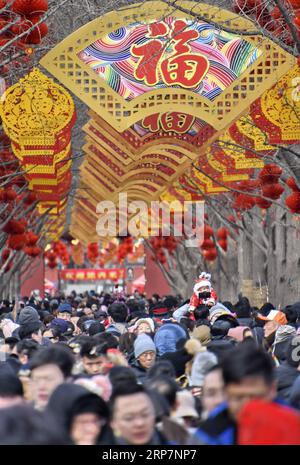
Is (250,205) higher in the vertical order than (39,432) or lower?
higher

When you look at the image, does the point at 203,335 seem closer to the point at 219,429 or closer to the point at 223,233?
the point at 219,429

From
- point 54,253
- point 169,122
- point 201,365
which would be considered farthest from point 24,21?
point 54,253

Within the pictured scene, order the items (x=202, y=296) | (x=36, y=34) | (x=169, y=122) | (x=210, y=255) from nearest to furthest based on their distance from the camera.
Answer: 1. (x=36, y=34)
2. (x=202, y=296)
3. (x=169, y=122)
4. (x=210, y=255)

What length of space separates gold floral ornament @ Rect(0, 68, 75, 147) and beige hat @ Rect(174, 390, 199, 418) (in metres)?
10.4

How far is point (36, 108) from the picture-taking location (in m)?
18.2

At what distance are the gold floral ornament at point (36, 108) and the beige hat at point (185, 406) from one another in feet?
34.2

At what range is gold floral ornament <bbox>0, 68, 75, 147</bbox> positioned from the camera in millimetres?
18172

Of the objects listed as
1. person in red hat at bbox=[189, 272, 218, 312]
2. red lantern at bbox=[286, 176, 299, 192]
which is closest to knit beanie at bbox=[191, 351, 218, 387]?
person in red hat at bbox=[189, 272, 218, 312]

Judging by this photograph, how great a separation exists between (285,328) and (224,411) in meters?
7.63

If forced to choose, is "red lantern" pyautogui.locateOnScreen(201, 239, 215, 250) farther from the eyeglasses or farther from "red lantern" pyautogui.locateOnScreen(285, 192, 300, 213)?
the eyeglasses

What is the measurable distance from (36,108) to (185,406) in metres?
10.6

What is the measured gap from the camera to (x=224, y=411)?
6043 millimetres
